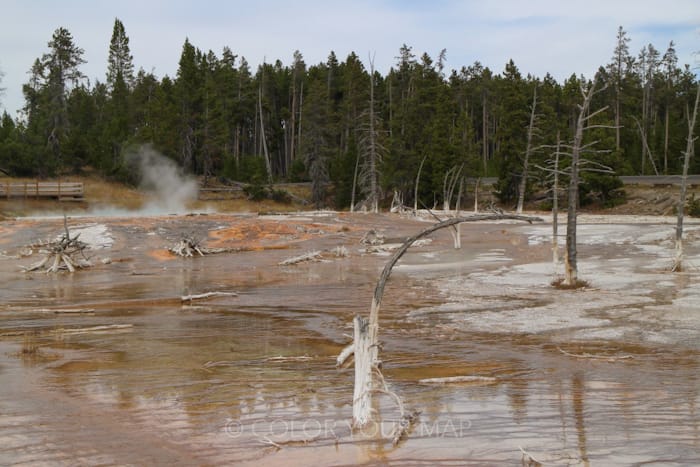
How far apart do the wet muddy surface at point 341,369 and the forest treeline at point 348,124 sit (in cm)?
3050

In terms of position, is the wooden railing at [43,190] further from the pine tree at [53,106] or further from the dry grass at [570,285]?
the dry grass at [570,285]

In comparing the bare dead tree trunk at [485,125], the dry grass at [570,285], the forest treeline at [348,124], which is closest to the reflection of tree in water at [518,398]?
the dry grass at [570,285]

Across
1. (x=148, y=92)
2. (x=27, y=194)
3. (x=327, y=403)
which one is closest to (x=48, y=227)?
(x=27, y=194)

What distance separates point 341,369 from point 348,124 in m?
61.6

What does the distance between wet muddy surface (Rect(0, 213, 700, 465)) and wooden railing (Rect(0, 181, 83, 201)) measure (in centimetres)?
2712

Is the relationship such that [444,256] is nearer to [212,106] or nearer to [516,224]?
[516,224]

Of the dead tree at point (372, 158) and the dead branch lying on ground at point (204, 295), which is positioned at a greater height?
the dead tree at point (372, 158)

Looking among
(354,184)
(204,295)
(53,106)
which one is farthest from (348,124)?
(204,295)

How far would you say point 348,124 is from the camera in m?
70.6

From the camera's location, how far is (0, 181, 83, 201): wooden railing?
1896 inches

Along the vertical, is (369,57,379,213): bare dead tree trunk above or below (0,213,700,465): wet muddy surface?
above

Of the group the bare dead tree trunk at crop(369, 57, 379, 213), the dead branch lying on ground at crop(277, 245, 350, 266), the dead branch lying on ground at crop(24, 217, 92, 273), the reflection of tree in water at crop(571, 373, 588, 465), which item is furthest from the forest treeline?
the reflection of tree in water at crop(571, 373, 588, 465)

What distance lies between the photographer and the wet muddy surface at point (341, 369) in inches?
280

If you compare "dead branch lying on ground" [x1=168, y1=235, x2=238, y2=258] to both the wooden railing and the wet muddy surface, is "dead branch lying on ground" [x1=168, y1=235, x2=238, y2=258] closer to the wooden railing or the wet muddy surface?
the wet muddy surface
